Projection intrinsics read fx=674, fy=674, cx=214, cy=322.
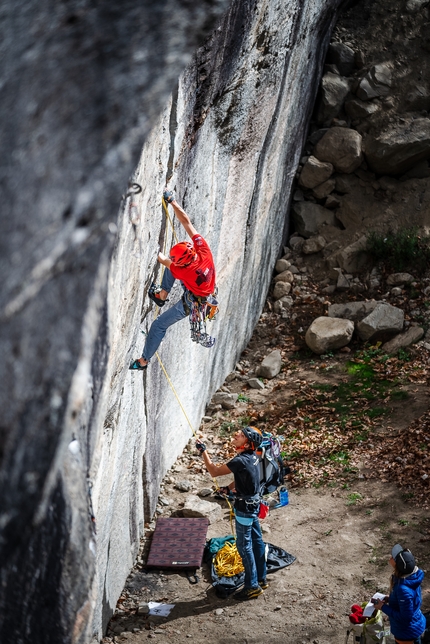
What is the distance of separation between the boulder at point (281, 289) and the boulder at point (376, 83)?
3.70 metres

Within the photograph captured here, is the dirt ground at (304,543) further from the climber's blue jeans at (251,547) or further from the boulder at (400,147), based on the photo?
the boulder at (400,147)

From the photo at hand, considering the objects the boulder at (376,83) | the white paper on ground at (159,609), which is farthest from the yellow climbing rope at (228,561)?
the boulder at (376,83)

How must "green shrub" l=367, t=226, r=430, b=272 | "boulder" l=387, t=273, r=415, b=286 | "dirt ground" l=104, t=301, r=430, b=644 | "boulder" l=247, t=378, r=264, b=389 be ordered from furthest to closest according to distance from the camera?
1. "green shrub" l=367, t=226, r=430, b=272
2. "boulder" l=387, t=273, r=415, b=286
3. "boulder" l=247, t=378, r=264, b=389
4. "dirt ground" l=104, t=301, r=430, b=644

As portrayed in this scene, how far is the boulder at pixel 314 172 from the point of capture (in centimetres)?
1212

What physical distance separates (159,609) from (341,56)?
33.0ft

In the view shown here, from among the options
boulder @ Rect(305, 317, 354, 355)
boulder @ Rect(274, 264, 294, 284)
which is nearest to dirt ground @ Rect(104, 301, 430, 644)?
boulder @ Rect(305, 317, 354, 355)

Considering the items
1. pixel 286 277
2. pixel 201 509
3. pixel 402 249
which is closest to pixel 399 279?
pixel 402 249

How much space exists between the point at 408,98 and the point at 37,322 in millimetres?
11443

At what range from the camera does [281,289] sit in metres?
11.8

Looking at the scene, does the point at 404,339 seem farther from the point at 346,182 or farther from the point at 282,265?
the point at 346,182

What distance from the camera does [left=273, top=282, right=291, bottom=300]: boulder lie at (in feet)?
38.5

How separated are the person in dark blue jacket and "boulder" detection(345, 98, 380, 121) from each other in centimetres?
908

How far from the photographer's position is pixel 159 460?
7.68 m

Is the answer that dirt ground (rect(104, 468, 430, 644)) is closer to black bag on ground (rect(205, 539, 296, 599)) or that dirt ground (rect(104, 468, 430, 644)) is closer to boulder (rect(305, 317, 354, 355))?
black bag on ground (rect(205, 539, 296, 599))
